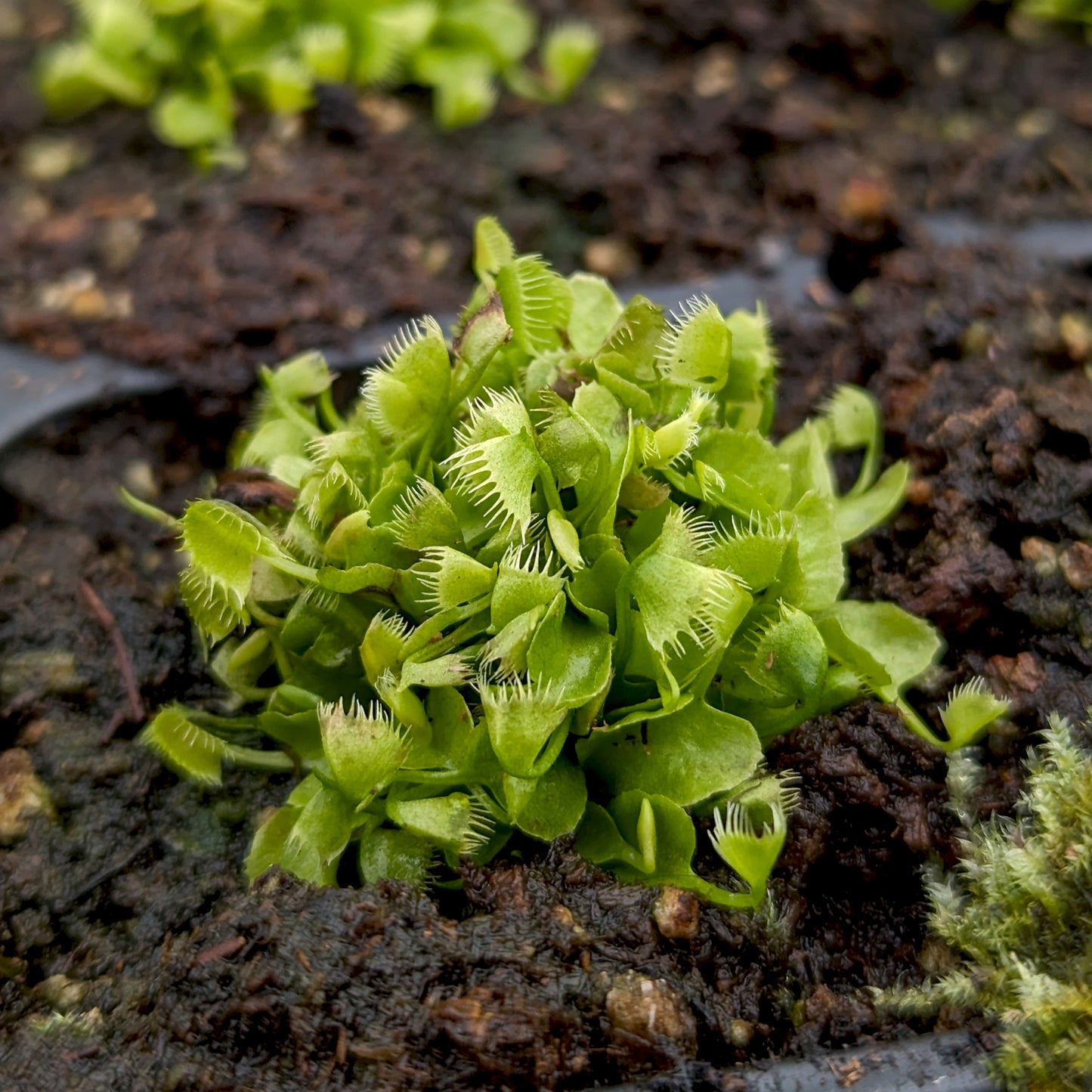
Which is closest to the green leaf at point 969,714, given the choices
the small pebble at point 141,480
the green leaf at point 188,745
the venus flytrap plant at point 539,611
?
the venus flytrap plant at point 539,611

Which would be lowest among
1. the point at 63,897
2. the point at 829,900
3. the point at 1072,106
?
the point at 63,897

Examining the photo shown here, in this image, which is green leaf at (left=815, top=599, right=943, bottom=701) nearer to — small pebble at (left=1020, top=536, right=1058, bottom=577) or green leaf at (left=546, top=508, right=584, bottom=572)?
small pebble at (left=1020, top=536, right=1058, bottom=577)

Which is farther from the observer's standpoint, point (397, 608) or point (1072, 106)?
point (1072, 106)

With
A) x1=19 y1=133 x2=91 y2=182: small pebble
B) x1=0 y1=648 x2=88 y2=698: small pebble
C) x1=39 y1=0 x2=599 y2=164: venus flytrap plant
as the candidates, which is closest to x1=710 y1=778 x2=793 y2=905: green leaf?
x1=0 y1=648 x2=88 y2=698: small pebble

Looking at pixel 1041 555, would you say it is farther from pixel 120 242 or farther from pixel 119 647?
pixel 120 242

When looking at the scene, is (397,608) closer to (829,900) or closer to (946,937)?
(829,900)

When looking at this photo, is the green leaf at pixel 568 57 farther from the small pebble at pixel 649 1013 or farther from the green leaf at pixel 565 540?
the small pebble at pixel 649 1013

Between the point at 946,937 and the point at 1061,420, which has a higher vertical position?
the point at 1061,420

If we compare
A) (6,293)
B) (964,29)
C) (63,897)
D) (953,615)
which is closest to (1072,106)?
(964,29)
